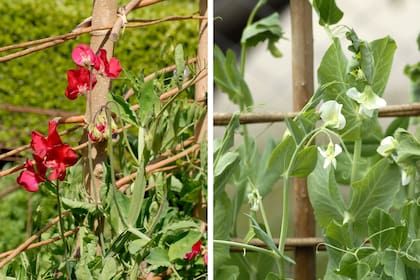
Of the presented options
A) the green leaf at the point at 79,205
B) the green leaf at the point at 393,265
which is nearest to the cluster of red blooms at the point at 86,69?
the green leaf at the point at 79,205

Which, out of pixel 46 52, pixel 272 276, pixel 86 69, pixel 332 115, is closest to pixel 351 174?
pixel 332 115

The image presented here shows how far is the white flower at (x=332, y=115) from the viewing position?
4.43 feet

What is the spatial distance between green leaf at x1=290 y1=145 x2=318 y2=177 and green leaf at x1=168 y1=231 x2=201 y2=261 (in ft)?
0.79

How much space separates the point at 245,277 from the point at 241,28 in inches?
22.7

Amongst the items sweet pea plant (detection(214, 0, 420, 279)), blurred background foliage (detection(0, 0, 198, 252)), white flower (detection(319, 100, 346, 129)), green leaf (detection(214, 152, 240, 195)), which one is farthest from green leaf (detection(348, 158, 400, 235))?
blurred background foliage (detection(0, 0, 198, 252))

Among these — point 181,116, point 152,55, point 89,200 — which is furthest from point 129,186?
point 152,55

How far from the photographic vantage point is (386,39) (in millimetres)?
1379

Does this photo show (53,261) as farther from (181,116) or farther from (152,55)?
(152,55)

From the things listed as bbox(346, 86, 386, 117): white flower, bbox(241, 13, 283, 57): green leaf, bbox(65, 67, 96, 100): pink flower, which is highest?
Answer: bbox(241, 13, 283, 57): green leaf

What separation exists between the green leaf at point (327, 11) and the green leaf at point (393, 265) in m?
0.46

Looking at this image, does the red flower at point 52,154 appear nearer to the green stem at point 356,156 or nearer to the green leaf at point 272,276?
the green leaf at point 272,276

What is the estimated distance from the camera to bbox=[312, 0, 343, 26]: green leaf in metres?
1.36

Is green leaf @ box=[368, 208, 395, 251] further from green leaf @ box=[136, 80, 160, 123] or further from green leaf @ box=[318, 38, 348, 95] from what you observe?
green leaf @ box=[136, 80, 160, 123]

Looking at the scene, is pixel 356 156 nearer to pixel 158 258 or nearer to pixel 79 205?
pixel 158 258
